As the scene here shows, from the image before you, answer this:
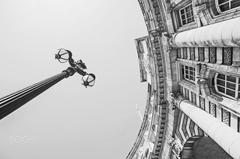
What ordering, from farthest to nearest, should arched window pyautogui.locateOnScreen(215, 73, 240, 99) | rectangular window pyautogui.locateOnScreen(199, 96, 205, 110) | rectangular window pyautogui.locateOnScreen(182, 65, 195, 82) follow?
rectangular window pyautogui.locateOnScreen(182, 65, 195, 82) < rectangular window pyautogui.locateOnScreen(199, 96, 205, 110) < arched window pyautogui.locateOnScreen(215, 73, 240, 99)

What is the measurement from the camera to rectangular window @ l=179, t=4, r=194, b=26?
52.1ft

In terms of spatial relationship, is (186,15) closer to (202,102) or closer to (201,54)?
(201,54)

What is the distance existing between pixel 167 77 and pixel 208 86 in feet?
20.0

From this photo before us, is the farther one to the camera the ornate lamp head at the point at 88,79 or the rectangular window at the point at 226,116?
the rectangular window at the point at 226,116

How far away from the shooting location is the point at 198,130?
15.2 meters

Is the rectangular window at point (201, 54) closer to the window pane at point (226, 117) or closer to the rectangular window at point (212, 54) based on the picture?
the rectangular window at point (212, 54)

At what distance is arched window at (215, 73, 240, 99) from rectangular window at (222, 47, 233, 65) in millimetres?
1005

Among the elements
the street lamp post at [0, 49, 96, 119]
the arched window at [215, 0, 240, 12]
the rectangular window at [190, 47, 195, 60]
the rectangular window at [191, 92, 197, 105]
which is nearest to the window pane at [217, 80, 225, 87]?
the rectangular window at [190, 47, 195, 60]

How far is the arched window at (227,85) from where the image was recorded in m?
11.3

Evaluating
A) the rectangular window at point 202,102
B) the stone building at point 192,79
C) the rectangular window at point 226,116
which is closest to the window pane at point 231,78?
the stone building at point 192,79

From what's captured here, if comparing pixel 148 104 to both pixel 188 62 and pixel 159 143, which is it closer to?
pixel 159 143

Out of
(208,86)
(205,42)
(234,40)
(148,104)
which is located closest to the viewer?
(234,40)

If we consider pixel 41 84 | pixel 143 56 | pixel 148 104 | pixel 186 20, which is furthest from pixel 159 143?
pixel 41 84

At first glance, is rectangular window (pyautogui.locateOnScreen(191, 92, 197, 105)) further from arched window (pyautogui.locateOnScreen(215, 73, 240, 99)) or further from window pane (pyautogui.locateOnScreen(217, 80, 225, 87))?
window pane (pyautogui.locateOnScreen(217, 80, 225, 87))
